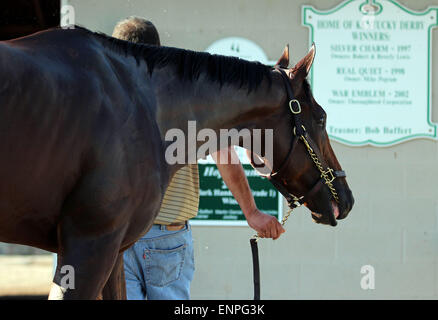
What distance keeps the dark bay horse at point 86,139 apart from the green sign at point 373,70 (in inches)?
103

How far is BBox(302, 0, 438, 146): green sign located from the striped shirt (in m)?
2.15

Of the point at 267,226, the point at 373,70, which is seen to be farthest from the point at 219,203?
the point at 267,226

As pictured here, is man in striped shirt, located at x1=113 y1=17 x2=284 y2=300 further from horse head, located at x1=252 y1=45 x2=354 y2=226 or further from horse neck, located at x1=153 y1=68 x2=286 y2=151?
horse neck, located at x1=153 y1=68 x2=286 y2=151

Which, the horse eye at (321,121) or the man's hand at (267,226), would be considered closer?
the horse eye at (321,121)

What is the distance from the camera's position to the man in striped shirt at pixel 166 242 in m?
2.84

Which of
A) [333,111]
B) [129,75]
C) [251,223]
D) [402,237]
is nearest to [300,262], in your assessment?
[402,237]

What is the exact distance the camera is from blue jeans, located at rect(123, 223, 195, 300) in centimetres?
284

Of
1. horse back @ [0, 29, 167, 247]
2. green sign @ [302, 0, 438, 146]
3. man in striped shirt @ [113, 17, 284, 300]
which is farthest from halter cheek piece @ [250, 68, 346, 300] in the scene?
green sign @ [302, 0, 438, 146]

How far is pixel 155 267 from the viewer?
2838mm

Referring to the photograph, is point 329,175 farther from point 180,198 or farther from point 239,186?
point 180,198

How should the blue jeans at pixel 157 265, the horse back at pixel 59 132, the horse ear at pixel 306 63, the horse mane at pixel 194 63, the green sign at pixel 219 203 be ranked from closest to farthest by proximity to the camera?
1. the horse back at pixel 59 132
2. the horse mane at pixel 194 63
3. the horse ear at pixel 306 63
4. the blue jeans at pixel 157 265
5. the green sign at pixel 219 203

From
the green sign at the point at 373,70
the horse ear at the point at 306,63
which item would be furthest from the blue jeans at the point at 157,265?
the green sign at the point at 373,70

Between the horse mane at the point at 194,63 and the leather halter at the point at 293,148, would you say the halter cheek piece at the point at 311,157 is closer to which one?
the leather halter at the point at 293,148
